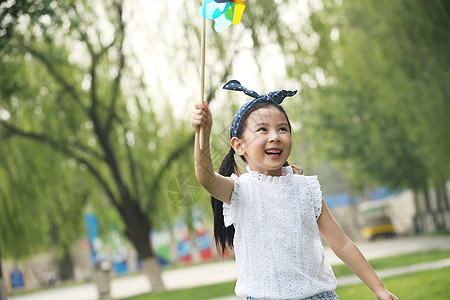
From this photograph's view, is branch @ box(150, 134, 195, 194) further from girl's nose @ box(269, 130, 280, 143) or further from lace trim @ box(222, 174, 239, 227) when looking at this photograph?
girl's nose @ box(269, 130, 280, 143)

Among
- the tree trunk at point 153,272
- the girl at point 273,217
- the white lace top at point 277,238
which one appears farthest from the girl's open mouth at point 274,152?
the tree trunk at point 153,272

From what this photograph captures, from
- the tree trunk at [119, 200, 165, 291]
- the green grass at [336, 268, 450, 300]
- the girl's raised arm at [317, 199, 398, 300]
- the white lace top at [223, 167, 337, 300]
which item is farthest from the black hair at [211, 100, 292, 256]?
the tree trunk at [119, 200, 165, 291]

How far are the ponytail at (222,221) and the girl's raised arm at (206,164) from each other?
8.0 inches

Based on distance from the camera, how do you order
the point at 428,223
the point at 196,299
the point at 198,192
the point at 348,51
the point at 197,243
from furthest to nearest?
the point at 197,243
the point at 428,223
the point at 348,51
the point at 196,299
the point at 198,192

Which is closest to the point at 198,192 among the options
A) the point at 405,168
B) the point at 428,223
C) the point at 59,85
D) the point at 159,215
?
the point at 59,85

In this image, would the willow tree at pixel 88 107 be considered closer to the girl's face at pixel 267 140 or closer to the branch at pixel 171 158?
the branch at pixel 171 158

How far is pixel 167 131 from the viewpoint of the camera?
13.8m

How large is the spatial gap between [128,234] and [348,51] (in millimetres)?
6404

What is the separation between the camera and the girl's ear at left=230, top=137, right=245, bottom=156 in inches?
103

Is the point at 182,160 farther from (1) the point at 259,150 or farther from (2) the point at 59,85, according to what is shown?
(1) the point at 259,150

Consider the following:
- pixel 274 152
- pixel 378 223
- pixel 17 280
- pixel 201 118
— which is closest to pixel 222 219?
pixel 274 152

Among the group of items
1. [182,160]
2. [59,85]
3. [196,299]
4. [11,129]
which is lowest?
[196,299]

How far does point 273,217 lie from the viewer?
2457mm

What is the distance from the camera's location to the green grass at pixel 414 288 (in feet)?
23.0
